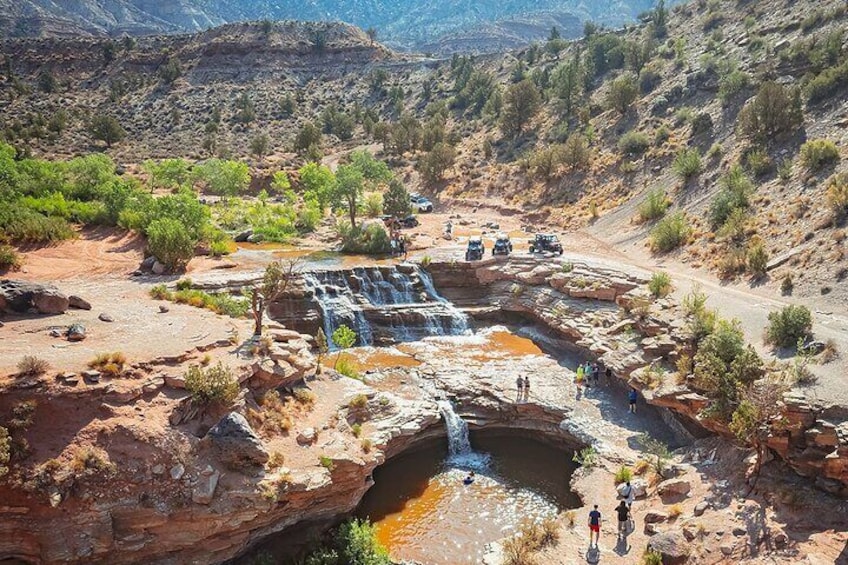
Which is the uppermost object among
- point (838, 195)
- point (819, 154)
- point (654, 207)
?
point (819, 154)

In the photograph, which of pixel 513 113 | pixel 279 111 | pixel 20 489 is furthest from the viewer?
pixel 279 111

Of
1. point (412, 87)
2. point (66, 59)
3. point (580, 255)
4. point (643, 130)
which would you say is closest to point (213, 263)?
point (580, 255)

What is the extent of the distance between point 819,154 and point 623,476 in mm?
25870

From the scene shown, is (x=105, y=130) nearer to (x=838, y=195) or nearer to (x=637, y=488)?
(x=637, y=488)

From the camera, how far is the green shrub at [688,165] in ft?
131

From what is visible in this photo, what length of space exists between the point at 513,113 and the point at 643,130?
51.4 feet

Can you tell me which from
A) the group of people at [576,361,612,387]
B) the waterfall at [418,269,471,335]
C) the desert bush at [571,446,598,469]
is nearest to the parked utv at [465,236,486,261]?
the waterfall at [418,269,471,335]

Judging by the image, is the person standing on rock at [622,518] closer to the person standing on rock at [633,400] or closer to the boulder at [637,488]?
the boulder at [637,488]

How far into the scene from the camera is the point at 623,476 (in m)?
17.3

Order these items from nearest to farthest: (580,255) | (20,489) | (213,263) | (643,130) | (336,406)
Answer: (20,489) < (336,406) < (213,263) < (580,255) < (643,130)

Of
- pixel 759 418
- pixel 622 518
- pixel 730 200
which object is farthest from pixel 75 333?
pixel 730 200

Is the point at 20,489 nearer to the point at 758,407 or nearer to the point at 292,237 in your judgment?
the point at 758,407

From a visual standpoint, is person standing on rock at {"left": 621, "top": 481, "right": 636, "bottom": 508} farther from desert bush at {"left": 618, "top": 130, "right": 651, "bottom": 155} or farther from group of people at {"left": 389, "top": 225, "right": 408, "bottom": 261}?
desert bush at {"left": 618, "top": 130, "right": 651, "bottom": 155}

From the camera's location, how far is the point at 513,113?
6091cm
